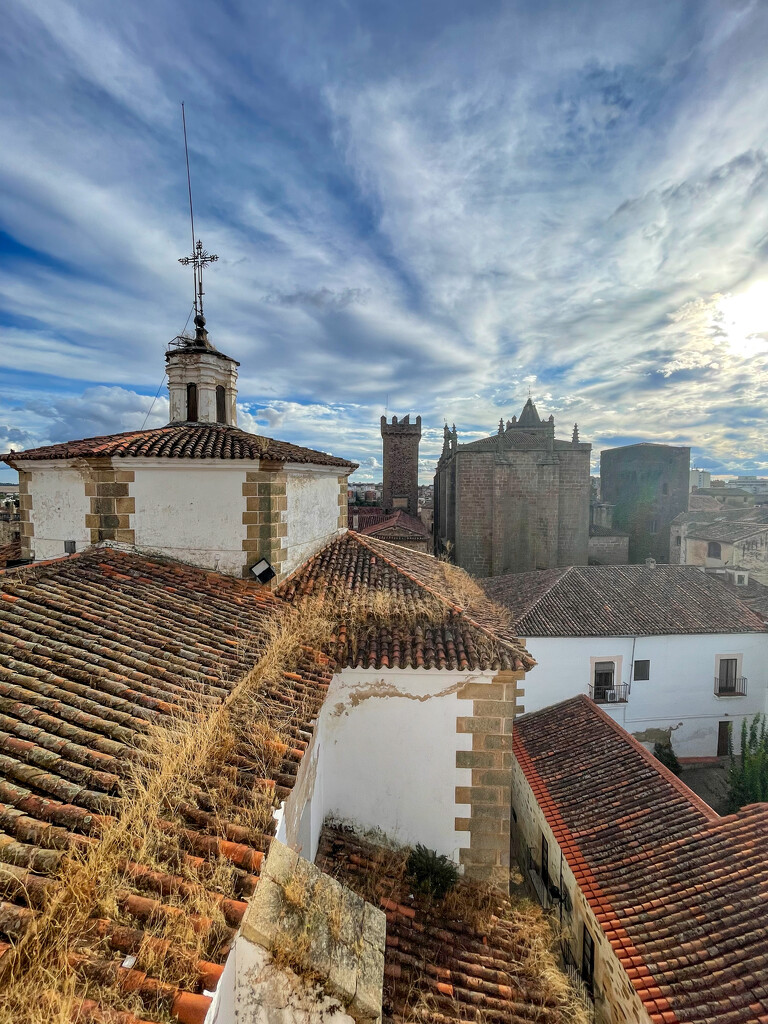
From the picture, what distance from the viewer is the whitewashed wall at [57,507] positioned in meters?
7.09

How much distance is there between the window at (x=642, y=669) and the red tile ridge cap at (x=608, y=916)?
685 cm

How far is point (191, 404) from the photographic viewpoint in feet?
29.8

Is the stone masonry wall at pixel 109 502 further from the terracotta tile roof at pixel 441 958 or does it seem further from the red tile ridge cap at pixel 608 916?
the red tile ridge cap at pixel 608 916

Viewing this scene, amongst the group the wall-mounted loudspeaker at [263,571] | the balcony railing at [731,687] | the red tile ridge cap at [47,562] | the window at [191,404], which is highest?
the window at [191,404]

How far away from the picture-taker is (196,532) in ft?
22.8

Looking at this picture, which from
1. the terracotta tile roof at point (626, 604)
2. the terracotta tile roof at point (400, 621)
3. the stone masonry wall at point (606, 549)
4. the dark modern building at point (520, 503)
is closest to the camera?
the terracotta tile roof at point (400, 621)

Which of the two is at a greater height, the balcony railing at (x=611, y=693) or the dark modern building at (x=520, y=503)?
the dark modern building at (x=520, y=503)

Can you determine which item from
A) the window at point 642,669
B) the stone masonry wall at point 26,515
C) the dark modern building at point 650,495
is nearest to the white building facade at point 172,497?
the stone masonry wall at point 26,515

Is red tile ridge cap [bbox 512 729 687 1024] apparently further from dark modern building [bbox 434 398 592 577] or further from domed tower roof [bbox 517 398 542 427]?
domed tower roof [bbox 517 398 542 427]

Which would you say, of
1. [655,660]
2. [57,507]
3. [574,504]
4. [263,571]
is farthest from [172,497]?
[574,504]

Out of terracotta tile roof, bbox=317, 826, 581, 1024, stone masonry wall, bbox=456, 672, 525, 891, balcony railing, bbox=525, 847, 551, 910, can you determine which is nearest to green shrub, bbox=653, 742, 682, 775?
balcony railing, bbox=525, 847, 551, 910

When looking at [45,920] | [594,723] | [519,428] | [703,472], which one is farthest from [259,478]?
[703,472]

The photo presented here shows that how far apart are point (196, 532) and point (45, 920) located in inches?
216

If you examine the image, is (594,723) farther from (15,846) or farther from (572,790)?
(15,846)
